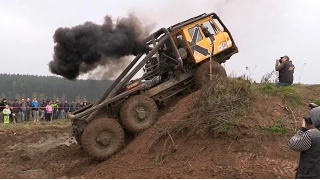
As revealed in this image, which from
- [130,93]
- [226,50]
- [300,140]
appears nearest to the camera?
[300,140]

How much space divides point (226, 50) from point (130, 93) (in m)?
3.99

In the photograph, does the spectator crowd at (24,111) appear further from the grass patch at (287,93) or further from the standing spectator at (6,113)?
the grass patch at (287,93)

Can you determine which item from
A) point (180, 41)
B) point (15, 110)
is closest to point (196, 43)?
point (180, 41)

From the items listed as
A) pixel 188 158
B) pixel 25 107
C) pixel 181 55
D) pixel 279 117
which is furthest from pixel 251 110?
pixel 25 107

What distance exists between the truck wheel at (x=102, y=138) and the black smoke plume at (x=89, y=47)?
10.1 feet

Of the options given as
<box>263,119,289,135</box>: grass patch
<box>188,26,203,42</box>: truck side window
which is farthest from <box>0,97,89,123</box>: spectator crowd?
<box>263,119,289,135</box>: grass patch

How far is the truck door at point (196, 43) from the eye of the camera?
38.1 feet

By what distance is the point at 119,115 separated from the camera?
1082cm

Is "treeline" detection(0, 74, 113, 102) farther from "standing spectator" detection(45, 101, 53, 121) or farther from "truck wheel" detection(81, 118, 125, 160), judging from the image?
"truck wheel" detection(81, 118, 125, 160)

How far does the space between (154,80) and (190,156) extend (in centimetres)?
420

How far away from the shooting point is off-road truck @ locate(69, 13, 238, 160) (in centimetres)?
1003

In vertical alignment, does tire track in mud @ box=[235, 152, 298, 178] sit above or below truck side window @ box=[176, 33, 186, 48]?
below

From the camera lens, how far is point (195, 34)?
11.8 metres

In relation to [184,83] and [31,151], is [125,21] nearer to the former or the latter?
Result: [184,83]
